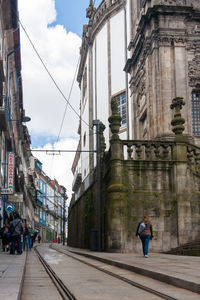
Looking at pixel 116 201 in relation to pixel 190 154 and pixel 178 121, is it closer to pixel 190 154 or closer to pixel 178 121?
pixel 190 154

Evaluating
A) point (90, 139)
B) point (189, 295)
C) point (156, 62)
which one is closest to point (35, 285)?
point (189, 295)

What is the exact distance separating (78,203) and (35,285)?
25.2 metres

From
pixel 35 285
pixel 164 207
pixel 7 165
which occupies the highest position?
pixel 7 165

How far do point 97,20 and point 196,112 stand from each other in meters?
17.8

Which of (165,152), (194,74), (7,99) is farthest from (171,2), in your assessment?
(7,99)

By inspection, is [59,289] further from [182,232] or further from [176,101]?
[176,101]

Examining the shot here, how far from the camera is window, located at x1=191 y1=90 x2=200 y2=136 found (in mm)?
22928

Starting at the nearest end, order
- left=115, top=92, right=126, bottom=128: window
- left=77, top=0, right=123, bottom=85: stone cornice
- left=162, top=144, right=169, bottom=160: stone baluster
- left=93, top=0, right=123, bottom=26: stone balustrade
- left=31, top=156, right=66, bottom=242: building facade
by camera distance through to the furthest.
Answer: left=162, top=144, right=169, bottom=160: stone baluster
left=115, top=92, right=126, bottom=128: window
left=77, top=0, right=123, bottom=85: stone cornice
left=93, top=0, right=123, bottom=26: stone balustrade
left=31, top=156, right=66, bottom=242: building facade

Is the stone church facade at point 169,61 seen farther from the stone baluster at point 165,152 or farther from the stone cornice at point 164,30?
the stone baluster at point 165,152

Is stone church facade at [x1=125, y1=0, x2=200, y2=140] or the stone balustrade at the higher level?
the stone balustrade

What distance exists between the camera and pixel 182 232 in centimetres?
1638

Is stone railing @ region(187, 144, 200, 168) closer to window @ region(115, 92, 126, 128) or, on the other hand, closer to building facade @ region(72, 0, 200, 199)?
building facade @ region(72, 0, 200, 199)

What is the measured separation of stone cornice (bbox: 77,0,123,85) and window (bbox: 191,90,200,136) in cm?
1270

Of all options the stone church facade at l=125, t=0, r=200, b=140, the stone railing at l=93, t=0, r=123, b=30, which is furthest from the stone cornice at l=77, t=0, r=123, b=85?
the stone church facade at l=125, t=0, r=200, b=140
